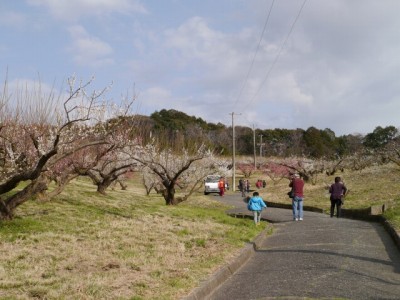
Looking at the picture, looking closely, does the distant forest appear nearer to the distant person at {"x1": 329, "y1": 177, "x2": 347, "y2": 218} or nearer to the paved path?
the distant person at {"x1": 329, "y1": 177, "x2": 347, "y2": 218}

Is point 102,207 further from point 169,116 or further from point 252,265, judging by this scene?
point 169,116

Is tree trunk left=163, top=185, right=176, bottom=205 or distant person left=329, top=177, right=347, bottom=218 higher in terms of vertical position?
distant person left=329, top=177, right=347, bottom=218

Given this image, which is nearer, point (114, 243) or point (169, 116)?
point (114, 243)

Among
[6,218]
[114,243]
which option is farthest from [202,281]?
[6,218]

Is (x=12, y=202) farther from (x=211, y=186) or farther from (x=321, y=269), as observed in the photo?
(x=211, y=186)

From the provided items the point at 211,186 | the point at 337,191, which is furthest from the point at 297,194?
the point at 211,186

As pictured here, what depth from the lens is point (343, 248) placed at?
10195 mm

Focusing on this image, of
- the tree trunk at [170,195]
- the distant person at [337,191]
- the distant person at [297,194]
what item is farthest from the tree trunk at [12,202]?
the tree trunk at [170,195]

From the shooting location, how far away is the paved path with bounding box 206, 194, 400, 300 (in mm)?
6578

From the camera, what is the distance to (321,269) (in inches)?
316

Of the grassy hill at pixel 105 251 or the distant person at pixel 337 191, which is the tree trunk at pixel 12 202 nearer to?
the grassy hill at pixel 105 251

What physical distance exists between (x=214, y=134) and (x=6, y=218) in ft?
205

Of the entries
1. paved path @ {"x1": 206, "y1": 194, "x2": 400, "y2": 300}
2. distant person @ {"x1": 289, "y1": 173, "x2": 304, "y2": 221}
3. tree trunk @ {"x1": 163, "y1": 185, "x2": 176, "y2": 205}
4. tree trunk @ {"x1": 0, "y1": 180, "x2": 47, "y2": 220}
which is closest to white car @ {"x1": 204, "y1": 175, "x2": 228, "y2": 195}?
tree trunk @ {"x1": 163, "y1": 185, "x2": 176, "y2": 205}

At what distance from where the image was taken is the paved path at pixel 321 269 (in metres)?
→ 6.58
